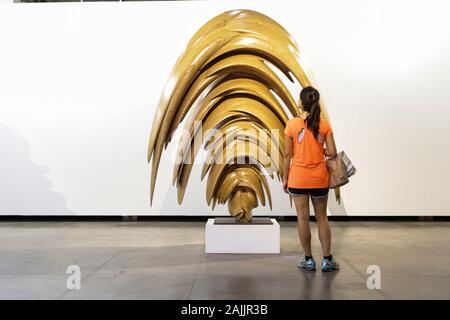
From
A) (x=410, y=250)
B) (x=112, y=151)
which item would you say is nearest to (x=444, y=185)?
(x=410, y=250)

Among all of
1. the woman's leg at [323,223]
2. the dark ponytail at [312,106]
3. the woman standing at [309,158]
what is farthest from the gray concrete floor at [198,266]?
the dark ponytail at [312,106]

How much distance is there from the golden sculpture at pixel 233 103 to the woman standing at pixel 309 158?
776 mm

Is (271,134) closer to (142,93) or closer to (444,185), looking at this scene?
(142,93)

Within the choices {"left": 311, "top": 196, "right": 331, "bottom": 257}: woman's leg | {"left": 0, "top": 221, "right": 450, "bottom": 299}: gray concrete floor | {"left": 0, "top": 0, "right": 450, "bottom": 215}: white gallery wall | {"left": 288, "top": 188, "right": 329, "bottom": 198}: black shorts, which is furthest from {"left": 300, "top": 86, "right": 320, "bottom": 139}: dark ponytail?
{"left": 0, "top": 0, "right": 450, "bottom": 215}: white gallery wall

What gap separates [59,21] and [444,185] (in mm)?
6454

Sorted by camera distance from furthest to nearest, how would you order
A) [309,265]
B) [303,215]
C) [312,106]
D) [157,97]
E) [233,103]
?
[157,97], [233,103], [309,265], [303,215], [312,106]

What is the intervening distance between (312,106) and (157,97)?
4.24 metres

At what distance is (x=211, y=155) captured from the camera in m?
5.11

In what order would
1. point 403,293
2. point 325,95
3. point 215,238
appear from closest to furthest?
point 403,293 < point 215,238 < point 325,95

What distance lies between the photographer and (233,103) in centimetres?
495

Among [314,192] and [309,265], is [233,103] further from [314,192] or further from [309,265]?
[309,265]

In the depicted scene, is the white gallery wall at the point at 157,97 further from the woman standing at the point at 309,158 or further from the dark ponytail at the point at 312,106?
the dark ponytail at the point at 312,106

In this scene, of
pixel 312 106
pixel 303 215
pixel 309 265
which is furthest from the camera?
pixel 309 265

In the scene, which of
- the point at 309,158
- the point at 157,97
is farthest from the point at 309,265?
the point at 157,97
